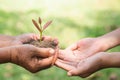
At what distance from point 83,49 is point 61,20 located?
2342 mm

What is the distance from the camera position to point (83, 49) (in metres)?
3.64

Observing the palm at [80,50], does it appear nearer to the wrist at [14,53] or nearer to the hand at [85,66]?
the hand at [85,66]

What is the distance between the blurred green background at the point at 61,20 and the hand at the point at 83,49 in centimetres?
90

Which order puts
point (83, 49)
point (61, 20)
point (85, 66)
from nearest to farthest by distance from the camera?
point (85, 66) → point (83, 49) → point (61, 20)

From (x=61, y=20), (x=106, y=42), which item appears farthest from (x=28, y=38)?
(x=61, y=20)

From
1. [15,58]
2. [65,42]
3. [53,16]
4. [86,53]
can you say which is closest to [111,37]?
[86,53]

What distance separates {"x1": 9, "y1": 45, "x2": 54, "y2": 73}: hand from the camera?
3145 mm

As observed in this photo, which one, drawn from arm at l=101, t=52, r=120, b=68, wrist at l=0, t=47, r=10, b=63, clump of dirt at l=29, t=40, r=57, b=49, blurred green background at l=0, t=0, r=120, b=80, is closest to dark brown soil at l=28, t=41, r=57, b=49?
clump of dirt at l=29, t=40, r=57, b=49

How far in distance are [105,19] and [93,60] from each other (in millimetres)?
2995

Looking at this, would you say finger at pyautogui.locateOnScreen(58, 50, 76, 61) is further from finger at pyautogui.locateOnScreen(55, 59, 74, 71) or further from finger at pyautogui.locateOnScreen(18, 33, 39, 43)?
finger at pyautogui.locateOnScreen(18, 33, 39, 43)

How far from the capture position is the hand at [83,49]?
3518mm

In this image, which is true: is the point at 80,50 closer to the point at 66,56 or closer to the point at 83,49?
the point at 83,49

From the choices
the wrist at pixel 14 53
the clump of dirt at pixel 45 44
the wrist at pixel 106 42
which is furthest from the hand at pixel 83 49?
the wrist at pixel 14 53

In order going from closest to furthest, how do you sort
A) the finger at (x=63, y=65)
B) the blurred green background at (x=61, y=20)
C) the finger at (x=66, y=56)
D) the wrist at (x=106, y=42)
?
1. the finger at (x=63, y=65)
2. the finger at (x=66, y=56)
3. the wrist at (x=106, y=42)
4. the blurred green background at (x=61, y=20)
